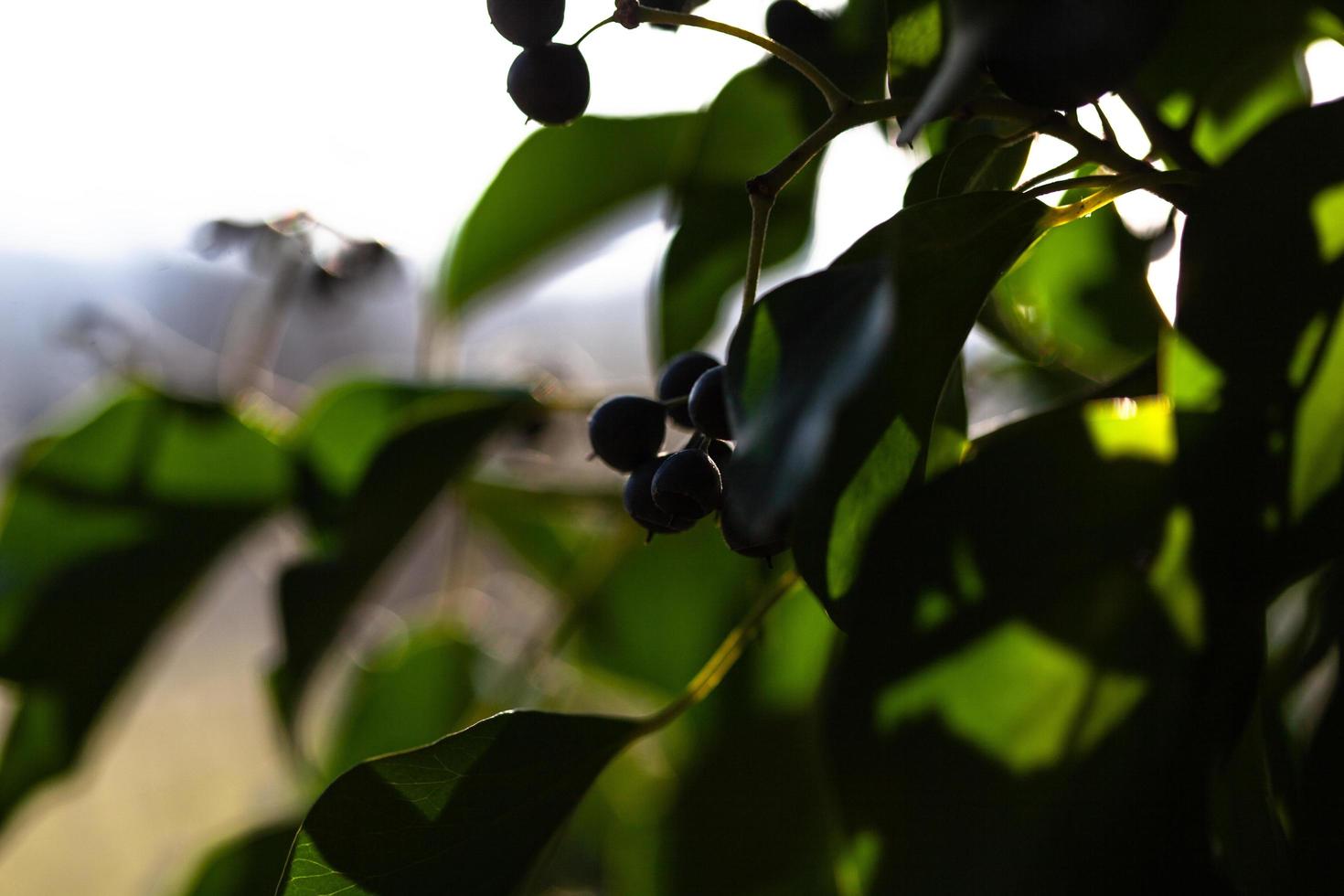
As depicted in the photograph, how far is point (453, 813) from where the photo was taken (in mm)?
336

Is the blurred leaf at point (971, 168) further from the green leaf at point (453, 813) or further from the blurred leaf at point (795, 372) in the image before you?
the green leaf at point (453, 813)

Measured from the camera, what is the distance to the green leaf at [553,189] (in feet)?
2.09

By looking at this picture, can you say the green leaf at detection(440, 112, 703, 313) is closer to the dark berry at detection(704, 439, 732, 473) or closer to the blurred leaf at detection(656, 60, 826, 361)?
the blurred leaf at detection(656, 60, 826, 361)

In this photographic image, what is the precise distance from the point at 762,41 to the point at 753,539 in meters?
0.12

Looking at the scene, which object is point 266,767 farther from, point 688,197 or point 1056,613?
point 1056,613

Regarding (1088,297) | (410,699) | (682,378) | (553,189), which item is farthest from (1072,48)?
(410,699)

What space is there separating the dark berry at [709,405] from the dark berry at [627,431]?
6 cm

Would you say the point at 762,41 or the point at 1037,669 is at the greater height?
the point at 762,41

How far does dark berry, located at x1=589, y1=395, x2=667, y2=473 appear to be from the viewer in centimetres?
36

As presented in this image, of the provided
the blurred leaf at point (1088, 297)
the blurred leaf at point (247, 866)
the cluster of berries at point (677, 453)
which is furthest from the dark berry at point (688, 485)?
the blurred leaf at point (247, 866)

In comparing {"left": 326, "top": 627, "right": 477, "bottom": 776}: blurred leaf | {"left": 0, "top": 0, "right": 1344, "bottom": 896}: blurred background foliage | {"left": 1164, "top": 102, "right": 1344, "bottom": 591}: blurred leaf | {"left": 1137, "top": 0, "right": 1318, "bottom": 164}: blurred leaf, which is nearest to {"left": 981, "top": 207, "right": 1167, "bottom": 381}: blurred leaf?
{"left": 0, "top": 0, "right": 1344, "bottom": 896}: blurred background foliage

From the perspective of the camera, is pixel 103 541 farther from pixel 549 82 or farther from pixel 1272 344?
pixel 1272 344

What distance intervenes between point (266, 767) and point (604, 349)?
0.78 metres

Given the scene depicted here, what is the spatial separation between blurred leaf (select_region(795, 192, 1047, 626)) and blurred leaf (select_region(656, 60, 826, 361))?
0.18 meters
